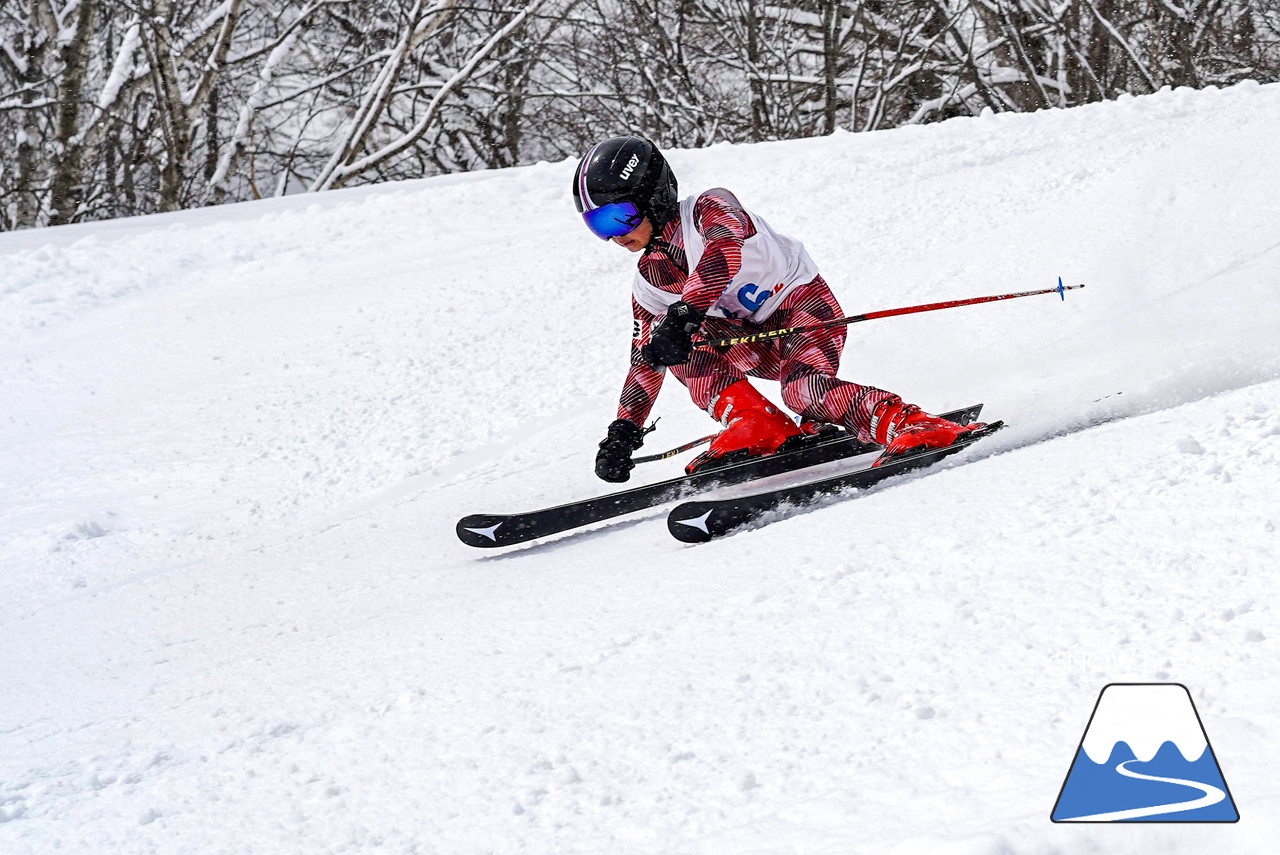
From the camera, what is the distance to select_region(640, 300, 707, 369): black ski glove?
3531 mm

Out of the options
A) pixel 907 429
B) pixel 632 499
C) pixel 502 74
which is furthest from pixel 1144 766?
pixel 502 74

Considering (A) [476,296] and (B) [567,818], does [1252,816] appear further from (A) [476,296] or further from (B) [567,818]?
(A) [476,296]

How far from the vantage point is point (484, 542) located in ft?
11.9

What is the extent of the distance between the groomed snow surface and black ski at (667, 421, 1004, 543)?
99 millimetres

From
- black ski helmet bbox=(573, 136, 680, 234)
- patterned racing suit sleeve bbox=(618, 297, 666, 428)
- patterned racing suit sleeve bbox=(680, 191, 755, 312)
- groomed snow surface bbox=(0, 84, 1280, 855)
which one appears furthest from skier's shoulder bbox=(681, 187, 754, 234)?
groomed snow surface bbox=(0, 84, 1280, 855)

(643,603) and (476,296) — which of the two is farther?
(476,296)

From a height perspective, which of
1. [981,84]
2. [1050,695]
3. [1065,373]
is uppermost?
[1050,695]

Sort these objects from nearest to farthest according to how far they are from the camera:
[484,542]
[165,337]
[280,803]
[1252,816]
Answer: [1252,816]
[280,803]
[484,542]
[165,337]

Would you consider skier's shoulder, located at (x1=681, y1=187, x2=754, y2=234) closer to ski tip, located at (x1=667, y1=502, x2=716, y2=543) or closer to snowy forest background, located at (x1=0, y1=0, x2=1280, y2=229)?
ski tip, located at (x1=667, y1=502, x2=716, y2=543)

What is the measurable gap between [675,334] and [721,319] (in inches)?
20.4

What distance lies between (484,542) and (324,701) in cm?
131

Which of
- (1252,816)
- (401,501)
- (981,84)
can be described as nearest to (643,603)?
(1252,816)

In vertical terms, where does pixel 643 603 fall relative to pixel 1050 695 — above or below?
below

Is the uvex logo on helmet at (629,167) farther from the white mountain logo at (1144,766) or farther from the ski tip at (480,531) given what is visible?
the white mountain logo at (1144,766)
